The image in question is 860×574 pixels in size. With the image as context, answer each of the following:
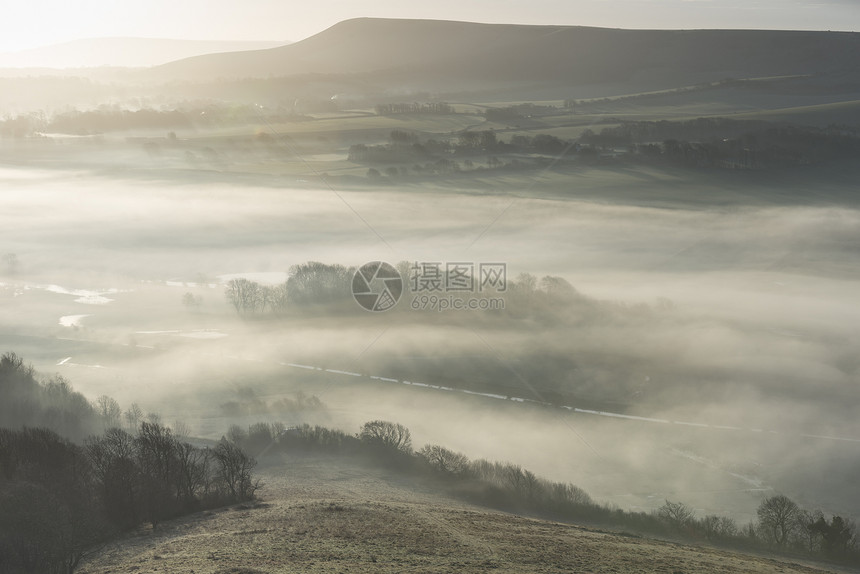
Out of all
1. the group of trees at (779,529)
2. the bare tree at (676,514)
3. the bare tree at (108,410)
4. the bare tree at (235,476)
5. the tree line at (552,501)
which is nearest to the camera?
the bare tree at (235,476)

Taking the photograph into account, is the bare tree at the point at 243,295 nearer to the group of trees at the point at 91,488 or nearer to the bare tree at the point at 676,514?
the group of trees at the point at 91,488

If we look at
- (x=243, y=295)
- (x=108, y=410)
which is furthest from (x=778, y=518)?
(x=243, y=295)

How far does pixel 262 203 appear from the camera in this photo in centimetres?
13288

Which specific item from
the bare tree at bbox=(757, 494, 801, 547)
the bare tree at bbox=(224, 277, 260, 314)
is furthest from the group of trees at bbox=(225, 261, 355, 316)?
the bare tree at bbox=(757, 494, 801, 547)

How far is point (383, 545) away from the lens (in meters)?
21.9

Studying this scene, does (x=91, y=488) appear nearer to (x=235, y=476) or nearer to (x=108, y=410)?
(x=235, y=476)

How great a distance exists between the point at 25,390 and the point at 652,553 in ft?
→ 109

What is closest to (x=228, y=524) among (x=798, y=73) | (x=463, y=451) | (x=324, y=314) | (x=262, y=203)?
(x=463, y=451)

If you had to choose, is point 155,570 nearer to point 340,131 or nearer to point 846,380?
point 846,380

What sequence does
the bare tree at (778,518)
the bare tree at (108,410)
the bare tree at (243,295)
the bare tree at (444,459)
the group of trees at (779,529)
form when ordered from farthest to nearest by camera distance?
the bare tree at (243,295) < the bare tree at (108,410) < the bare tree at (444,459) < the bare tree at (778,518) < the group of trees at (779,529)

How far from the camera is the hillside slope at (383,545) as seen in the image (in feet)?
67.1

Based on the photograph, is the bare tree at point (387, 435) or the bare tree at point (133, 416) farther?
the bare tree at point (133, 416)

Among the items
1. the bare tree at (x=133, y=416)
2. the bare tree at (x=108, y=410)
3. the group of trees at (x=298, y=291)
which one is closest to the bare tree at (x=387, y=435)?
the bare tree at (x=133, y=416)

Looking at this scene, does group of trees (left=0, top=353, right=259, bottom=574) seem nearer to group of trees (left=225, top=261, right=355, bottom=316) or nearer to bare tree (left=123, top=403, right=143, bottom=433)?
bare tree (left=123, top=403, right=143, bottom=433)
